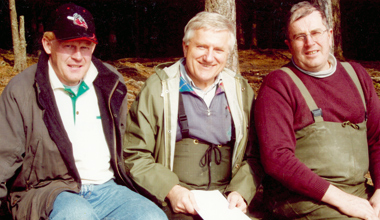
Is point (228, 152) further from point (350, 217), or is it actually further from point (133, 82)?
point (133, 82)

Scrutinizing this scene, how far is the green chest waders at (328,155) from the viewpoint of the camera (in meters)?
2.48

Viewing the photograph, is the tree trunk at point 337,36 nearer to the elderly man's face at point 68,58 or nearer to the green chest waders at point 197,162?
the green chest waders at point 197,162

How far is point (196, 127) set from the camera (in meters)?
2.67

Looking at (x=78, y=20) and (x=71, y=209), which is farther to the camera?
(x=78, y=20)

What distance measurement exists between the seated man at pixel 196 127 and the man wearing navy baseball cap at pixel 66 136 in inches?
6.2

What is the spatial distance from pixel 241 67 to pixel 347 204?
8.56m

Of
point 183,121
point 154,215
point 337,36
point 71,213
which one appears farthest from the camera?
point 337,36

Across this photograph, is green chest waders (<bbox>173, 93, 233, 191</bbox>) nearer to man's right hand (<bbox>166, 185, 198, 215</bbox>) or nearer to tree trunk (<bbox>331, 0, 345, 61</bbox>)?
man's right hand (<bbox>166, 185, 198, 215</bbox>)

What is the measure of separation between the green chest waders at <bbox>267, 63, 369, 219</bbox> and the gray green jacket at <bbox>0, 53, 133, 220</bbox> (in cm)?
151

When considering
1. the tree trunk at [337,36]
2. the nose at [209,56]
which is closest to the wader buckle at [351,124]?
the nose at [209,56]

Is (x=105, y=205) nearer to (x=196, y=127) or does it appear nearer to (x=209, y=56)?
(x=196, y=127)

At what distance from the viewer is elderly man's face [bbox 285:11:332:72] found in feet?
8.64

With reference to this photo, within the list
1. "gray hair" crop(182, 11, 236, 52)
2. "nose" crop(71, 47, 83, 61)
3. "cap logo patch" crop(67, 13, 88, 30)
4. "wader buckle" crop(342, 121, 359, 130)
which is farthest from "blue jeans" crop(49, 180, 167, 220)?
"wader buckle" crop(342, 121, 359, 130)

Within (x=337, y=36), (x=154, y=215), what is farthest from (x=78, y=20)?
(x=337, y=36)
